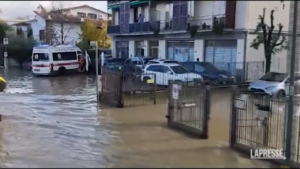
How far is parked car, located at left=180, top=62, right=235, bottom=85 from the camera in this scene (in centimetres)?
2116

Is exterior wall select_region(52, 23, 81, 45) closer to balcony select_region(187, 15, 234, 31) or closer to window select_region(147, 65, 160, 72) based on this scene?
balcony select_region(187, 15, 234, 31)

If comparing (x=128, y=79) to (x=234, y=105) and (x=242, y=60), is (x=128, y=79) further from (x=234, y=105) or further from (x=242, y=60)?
(x=242, y=60)

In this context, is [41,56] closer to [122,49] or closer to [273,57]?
[122,49]

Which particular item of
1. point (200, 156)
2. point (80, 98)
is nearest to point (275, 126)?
point (200, 156)

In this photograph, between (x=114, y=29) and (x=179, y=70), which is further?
(x=114, y=29)

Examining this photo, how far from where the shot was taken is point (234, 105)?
8695mm

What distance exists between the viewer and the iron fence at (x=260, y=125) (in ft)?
28.2

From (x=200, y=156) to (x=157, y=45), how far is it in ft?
90.3

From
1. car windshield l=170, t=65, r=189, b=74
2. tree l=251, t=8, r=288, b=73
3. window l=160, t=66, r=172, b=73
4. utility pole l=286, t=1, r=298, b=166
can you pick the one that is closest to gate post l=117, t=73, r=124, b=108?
window l=160, t=66, r=172, b=73

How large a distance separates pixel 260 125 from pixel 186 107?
2.18 m

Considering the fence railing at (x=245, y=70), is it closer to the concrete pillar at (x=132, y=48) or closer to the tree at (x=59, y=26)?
the concrete pillar at (x=132, y=48)

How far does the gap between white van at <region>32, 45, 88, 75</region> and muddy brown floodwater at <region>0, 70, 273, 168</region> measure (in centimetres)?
1494

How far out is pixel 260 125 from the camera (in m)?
9.59

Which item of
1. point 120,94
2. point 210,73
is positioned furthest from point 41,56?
point 120,94
